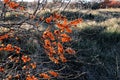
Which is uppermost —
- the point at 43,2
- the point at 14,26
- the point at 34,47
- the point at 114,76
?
the point at 43,2

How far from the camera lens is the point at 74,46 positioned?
829cm

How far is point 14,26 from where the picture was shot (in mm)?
3590

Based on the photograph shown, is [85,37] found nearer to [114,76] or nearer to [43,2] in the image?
[114,76]

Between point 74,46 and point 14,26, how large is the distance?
188 inches

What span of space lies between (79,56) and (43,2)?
463cm

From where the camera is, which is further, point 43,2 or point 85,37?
point 85,37

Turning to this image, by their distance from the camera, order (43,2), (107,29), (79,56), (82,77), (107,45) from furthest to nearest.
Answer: (107,29) → (107,45) → (79,56) → (82,77) → (43,2)

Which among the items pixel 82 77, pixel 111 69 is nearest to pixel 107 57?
pixel 111 69

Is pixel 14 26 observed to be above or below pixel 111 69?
above

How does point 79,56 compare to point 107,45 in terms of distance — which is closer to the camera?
point 79,56

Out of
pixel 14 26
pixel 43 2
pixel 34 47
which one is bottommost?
pixel 34 47

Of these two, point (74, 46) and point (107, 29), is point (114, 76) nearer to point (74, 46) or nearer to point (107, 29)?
point (74, 46)

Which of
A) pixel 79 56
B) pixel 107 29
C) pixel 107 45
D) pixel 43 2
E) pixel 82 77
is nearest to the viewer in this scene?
pixel 43 2

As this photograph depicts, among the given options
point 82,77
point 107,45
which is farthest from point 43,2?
point 107,45
